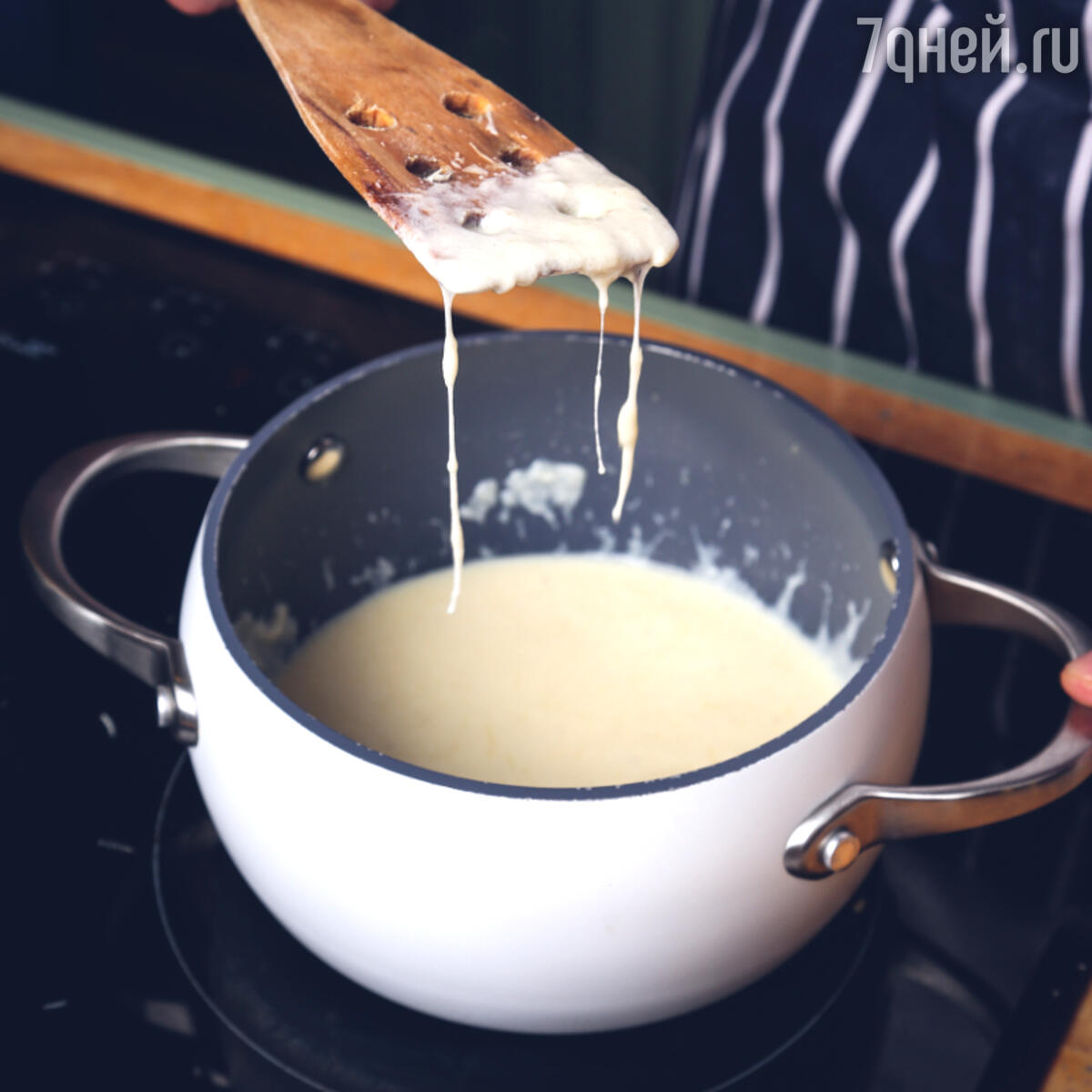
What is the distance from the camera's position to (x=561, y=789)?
21.0 inches

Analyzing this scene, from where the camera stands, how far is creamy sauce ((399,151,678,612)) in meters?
0.58

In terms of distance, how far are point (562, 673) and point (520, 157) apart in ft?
1.10

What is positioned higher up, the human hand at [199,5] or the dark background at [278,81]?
the human hand at [199,5]

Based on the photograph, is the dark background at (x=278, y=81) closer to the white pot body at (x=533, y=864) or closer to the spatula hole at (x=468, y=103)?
the spatula hole at (x=468, y=103)

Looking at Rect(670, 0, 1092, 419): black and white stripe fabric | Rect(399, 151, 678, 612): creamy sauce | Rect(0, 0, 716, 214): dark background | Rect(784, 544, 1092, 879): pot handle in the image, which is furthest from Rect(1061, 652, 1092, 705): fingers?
Rect(0, 0, 716, 214): dark background

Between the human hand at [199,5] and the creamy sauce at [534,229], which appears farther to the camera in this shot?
the human hand at [199,5]

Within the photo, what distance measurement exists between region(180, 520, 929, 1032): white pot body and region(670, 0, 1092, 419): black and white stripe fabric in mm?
629

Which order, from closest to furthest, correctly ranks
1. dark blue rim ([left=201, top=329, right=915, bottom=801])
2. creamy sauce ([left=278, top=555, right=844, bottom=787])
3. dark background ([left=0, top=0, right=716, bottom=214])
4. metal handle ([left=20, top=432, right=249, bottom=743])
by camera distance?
dark blue rim ([left=201, top=329, right=915, bottom=801]) → metal handle ([left=20, top=432, right=249, bottom=743]) → creamy sauce ([left=278, top=555, right=844, bottom=787]) → dark background ([left=0, top=0, right=716, bottom=214])

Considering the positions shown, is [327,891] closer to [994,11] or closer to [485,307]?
[485,307]

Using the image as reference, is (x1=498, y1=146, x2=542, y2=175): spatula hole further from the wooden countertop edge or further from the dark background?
the dark background

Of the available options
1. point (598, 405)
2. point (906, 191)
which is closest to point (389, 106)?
point (598, 405)

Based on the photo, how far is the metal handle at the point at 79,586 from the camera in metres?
0.63

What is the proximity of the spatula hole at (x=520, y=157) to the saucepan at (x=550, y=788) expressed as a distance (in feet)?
0.50

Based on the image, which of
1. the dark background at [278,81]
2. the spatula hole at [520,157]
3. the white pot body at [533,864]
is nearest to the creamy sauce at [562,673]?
the white pot body at [533,864]
